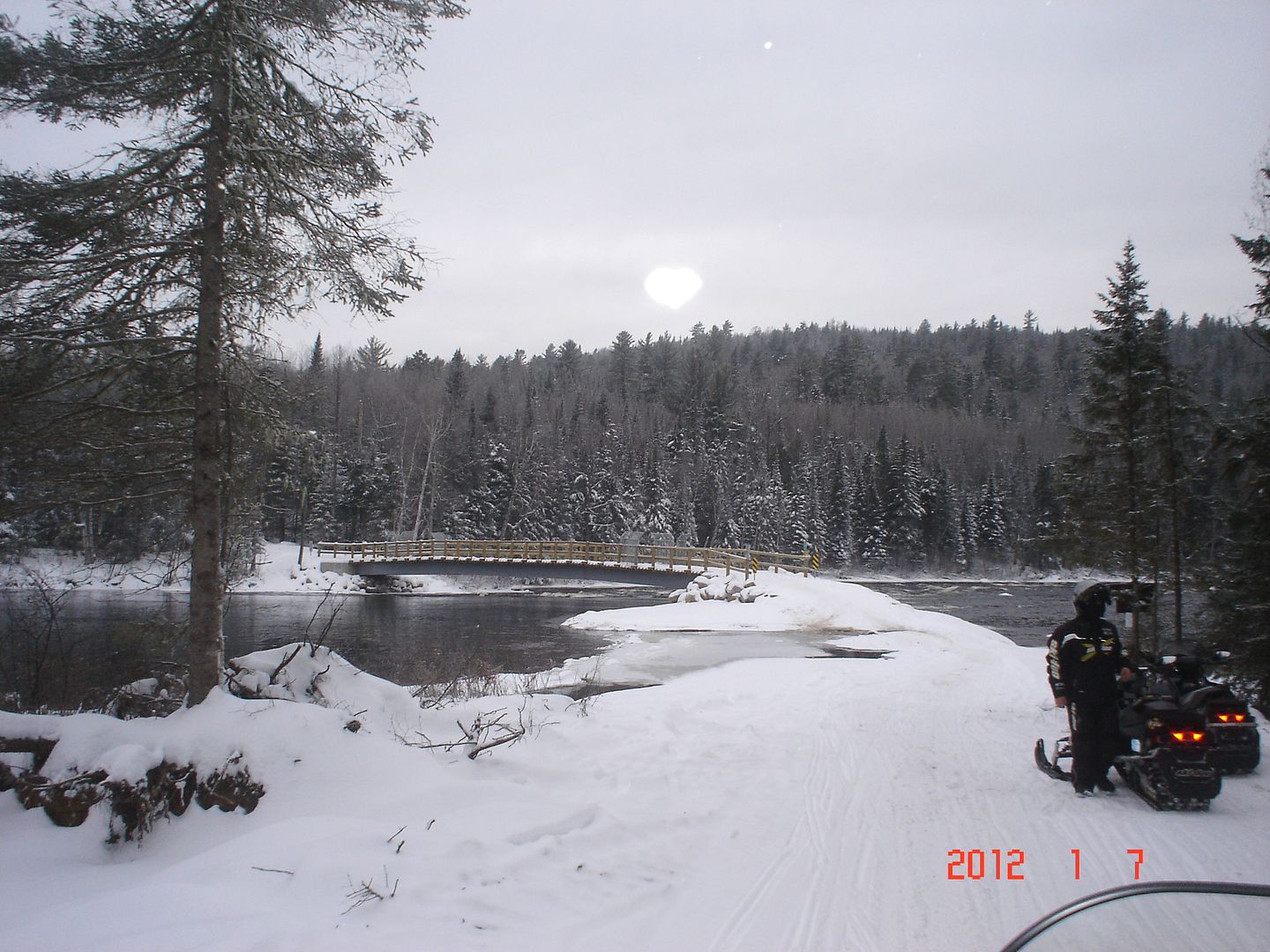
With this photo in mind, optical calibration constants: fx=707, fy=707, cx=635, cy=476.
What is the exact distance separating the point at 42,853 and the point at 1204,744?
7581mm

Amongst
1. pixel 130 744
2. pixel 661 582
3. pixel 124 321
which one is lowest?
pixel 661 582

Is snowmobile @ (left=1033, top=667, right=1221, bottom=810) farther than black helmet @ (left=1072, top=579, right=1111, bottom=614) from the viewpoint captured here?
No

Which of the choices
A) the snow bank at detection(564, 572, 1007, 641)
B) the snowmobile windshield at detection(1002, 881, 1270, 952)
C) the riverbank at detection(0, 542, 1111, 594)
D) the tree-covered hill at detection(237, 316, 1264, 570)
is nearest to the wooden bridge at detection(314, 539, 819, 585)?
the riverbank at detection(0, 542, 1111, 594)

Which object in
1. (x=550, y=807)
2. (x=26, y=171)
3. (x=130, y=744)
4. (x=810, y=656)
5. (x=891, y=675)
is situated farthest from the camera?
(x=810, y=656)

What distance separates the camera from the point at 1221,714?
5684 mm

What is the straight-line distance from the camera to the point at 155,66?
6.12m

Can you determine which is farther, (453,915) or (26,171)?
(26,171)

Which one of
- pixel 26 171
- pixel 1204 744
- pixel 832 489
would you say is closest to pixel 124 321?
pixel 26 171

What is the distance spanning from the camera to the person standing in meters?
5.67

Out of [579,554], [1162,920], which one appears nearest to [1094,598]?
[1162,920]

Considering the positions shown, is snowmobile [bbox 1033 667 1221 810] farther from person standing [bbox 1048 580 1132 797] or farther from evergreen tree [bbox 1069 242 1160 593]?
evergreen tree [bbox 1069 242 1160 593]

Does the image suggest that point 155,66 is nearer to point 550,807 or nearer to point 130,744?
point 130,744

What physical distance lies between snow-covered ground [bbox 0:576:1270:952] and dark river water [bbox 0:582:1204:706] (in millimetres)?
1924

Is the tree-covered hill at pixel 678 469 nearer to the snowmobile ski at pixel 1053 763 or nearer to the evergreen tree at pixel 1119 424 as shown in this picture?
the evergreen tree at pixel 1119 424
